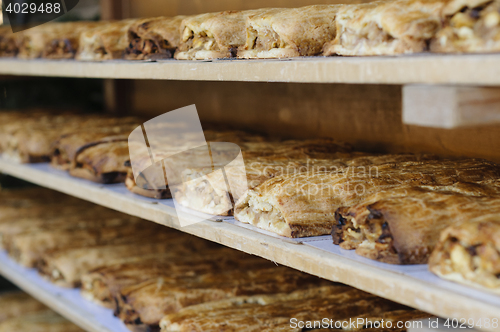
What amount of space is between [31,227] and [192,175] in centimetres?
175

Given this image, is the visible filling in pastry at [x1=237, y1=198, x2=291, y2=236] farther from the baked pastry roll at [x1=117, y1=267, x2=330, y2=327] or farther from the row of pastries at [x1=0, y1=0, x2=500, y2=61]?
the baked pastry roll at [x1=117, y1=267, x2=330, y2=327]

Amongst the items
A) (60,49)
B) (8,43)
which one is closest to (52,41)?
(60,49)

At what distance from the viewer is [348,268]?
127cm

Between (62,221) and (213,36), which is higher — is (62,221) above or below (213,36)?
below

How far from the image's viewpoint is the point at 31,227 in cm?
325

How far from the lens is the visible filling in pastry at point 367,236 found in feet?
4.09

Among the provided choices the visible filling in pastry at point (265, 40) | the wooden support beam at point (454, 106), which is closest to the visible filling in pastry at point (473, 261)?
the wooden support beam at point (454, 106)

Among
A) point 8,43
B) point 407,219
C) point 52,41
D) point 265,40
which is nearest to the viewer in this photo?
point 407,219

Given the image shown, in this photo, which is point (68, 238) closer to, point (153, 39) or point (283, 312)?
point (153, 39)

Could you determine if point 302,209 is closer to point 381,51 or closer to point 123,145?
point 381,51

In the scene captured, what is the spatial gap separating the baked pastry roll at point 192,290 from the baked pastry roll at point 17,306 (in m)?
1.48

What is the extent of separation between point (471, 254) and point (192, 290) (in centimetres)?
130

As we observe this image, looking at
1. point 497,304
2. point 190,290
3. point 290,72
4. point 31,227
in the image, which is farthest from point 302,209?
point 31,227

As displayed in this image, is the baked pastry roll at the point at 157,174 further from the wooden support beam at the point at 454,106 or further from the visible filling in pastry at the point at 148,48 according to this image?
the wooden support beam at the point at 454,106
